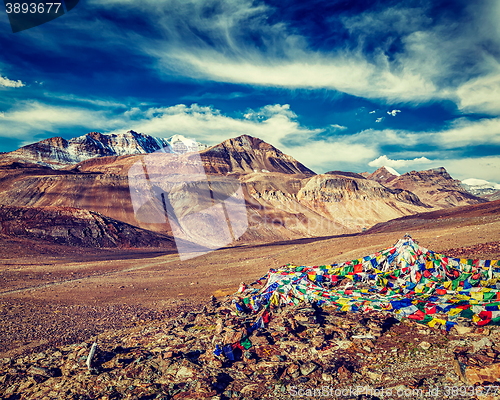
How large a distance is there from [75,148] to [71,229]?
128200mm

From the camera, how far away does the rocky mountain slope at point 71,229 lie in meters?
38.2

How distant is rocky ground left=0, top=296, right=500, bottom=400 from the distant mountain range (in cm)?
4050

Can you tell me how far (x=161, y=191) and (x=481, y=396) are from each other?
241 feet

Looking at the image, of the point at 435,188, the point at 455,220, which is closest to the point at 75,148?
the point at 455,220

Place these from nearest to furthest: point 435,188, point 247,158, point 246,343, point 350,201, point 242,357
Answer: point 242,357
point 246,343
point 350,201
point 247,158
point 435,188

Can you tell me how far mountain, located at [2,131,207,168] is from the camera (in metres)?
126

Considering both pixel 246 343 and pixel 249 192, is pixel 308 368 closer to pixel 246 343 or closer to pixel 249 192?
pixel 246 343

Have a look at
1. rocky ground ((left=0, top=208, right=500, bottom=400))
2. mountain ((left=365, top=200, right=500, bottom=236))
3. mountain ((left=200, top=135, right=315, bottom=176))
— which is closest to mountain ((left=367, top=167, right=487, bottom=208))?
mountain ((left=200, top=135, right=315, bottom=176))

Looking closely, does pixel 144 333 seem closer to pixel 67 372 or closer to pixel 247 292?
pixel 67 372

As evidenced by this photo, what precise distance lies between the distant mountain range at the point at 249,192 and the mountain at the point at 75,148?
0.42 meters

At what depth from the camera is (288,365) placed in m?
5.43

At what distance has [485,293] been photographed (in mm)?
6715

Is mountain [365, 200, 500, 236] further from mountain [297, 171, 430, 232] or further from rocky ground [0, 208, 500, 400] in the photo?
mountain [297, 171, 430, 232]

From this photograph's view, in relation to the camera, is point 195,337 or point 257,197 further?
point 257,197
